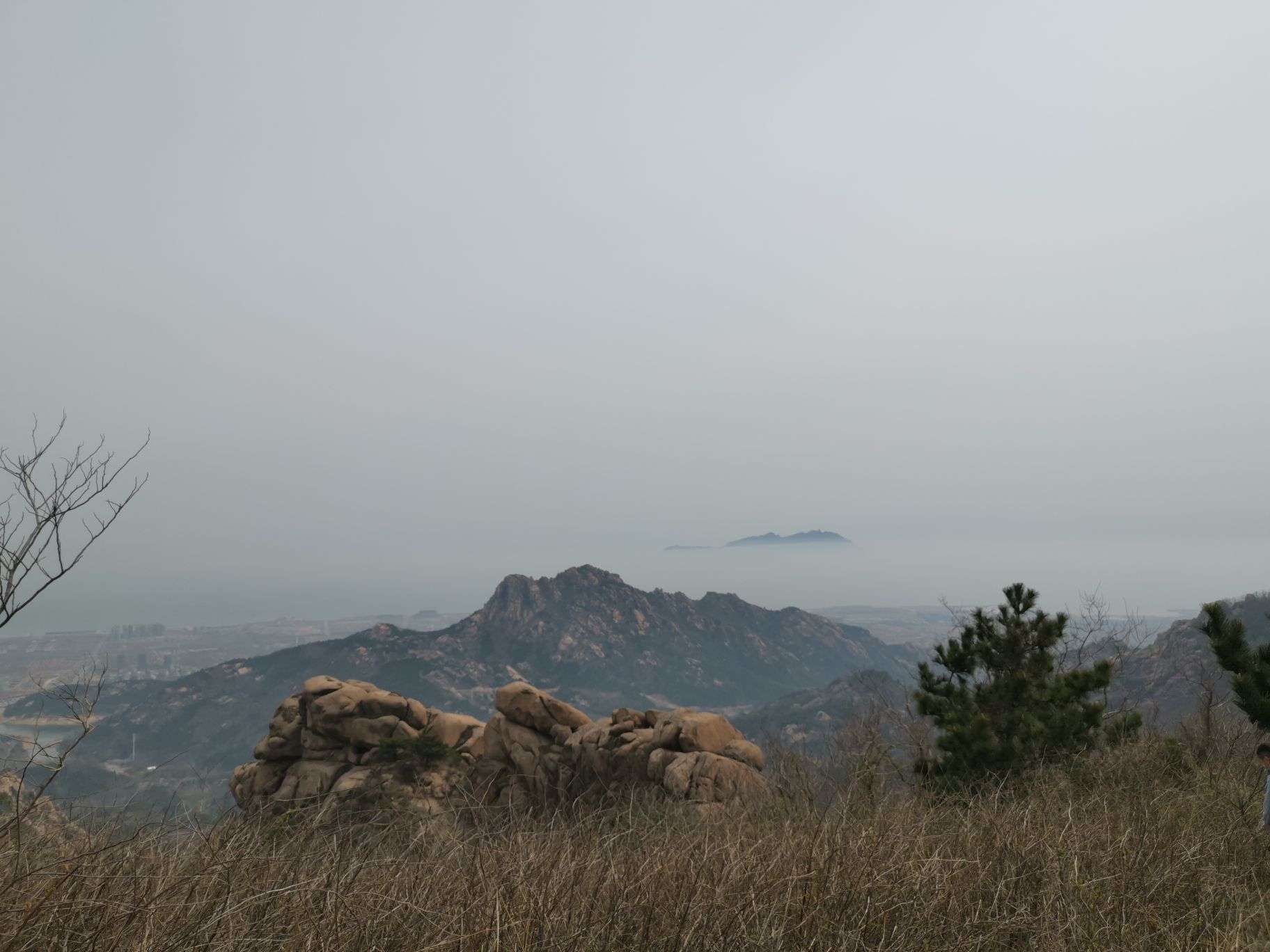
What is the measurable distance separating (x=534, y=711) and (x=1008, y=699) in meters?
16.4

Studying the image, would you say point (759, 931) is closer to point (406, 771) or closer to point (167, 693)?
point (406, 771)

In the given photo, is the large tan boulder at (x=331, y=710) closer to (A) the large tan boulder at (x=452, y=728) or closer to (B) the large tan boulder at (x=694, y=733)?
(A) the large tan boulder at (x=452, y=728)

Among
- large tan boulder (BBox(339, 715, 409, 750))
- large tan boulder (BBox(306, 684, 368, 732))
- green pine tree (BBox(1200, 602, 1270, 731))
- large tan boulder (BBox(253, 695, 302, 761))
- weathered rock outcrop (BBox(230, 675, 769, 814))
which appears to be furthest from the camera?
large tan boulder (BBox(253, 695, 302, 761))

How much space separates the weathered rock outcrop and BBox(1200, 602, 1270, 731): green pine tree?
11020 millimetres

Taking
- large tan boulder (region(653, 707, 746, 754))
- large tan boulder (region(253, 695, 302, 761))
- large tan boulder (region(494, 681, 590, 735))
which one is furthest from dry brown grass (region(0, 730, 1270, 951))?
large tan boulder (region(253, 695, 302, 761))

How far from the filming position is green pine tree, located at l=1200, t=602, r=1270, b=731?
764 cm

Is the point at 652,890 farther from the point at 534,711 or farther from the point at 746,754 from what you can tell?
the point at 534,711

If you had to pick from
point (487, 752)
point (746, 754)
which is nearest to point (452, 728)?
point (487, 752)

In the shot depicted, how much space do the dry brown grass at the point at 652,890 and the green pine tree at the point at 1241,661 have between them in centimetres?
254

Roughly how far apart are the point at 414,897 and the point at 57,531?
304cm

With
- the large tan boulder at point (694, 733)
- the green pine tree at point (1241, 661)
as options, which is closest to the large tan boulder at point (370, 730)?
the large tan boulder at point (694, 733)

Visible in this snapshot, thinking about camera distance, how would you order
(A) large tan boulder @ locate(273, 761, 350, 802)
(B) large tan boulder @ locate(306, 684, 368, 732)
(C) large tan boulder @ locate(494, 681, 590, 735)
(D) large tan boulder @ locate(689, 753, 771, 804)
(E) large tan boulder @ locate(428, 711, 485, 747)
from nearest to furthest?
(D) large tan boulder @ locate(689, 753, 771, 804)
(C) large tan boulder @ locate(494, 681, 590, 735)
(A) large tan boulder @ locate(273, 761, 350, 802)
(E) large tan boulder @ locate(428, 711, 485, 747)
(B) large tan boulder @ locate(306, 684, 368, 732)

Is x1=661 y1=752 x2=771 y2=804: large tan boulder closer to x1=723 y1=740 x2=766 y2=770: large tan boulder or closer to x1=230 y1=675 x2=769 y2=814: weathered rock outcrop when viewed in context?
x1=230 y1=675 x2=769 y2=814: weathered rock outcrop

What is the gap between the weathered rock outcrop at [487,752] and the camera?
773 inches
